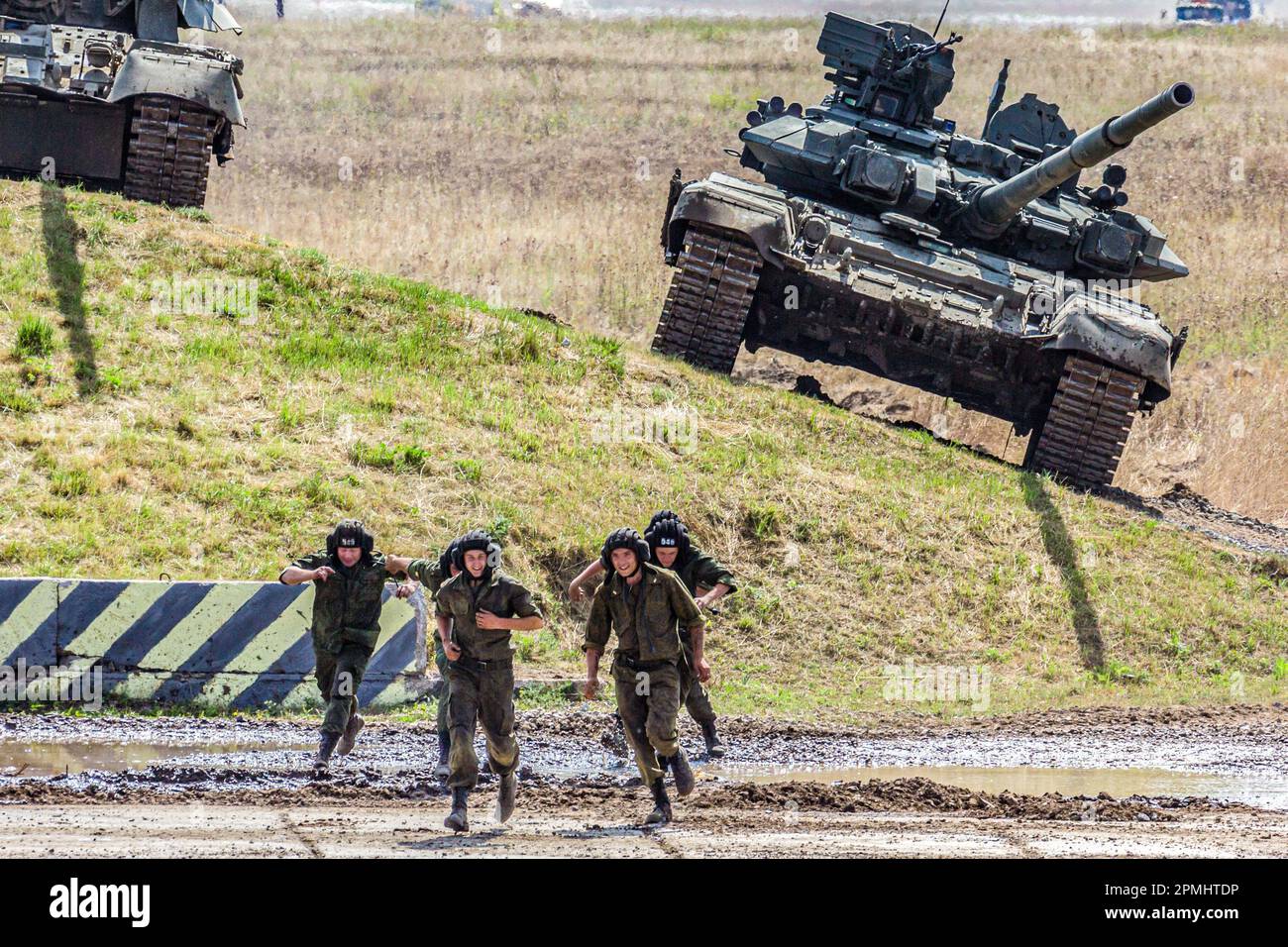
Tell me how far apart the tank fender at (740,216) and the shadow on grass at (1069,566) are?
3505 mm

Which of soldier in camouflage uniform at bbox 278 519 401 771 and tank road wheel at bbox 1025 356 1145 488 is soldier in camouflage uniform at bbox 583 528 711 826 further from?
tank road wheel at bbox 1025 356 1145 488

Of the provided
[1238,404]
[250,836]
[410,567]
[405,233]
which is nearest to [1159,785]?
[410,567]

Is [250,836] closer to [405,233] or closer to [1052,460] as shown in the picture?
[1052,460]

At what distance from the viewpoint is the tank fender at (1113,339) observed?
18984 mm

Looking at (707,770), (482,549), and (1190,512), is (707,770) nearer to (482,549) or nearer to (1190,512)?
(482,549)

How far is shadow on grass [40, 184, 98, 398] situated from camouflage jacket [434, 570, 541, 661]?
267 inches

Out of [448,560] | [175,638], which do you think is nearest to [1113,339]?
[175,638]

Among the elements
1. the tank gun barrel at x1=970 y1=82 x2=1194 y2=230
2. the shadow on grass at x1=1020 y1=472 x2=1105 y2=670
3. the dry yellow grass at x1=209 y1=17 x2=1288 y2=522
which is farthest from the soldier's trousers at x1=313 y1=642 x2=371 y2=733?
the dry yellow grass at x1=209 y1=17 x2=1288 y2=522

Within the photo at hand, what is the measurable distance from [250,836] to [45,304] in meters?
9.26

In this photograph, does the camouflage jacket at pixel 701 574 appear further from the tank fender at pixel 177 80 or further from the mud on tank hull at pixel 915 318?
the tank fender at pixel 177 80

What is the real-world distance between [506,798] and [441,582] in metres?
1.16

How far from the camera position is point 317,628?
10305 millimetres

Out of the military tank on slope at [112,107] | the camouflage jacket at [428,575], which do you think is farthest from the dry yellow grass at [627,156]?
the camouflage jacket at [428,575]

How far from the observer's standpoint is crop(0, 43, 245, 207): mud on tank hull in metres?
19.1
